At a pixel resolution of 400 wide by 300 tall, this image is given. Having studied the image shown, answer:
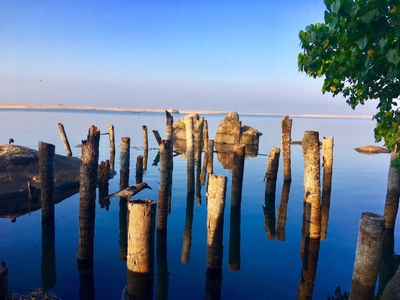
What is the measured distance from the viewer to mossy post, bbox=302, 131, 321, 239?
330 inches

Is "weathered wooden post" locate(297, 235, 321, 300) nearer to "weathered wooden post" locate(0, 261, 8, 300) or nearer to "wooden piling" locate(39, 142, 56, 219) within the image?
"weathered wooden post" locate(0, 261, 8, 300)

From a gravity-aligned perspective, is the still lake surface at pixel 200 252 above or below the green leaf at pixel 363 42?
below

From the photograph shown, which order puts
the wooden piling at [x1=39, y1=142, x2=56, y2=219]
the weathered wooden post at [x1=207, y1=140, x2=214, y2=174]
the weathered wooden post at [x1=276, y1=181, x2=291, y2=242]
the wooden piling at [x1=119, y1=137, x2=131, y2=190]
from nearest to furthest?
1. the wooden piling at [x1=39, y1=142, x2=56, y2=219]
2. the weathered wooden post at [x1=276, y1=181, x2=291, y2=242]
3. the wooden piling at [x1=119, y1=137, x2=131, y2=190]
4. the weathered wooden post at [x1=207, y1=140, x2=214, y2=174]

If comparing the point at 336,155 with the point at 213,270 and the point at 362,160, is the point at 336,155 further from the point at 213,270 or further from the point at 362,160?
the point at 213,270

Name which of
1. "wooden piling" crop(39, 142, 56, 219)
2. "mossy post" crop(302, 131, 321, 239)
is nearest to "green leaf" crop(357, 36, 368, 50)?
"mossy post" crop(302, 131, 321, 239)

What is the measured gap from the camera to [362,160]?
2750 centimetres

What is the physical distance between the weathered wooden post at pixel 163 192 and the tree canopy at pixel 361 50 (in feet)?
16.8

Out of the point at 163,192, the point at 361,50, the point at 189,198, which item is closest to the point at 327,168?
the point at 189,198

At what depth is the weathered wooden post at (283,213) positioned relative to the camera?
34.8ft

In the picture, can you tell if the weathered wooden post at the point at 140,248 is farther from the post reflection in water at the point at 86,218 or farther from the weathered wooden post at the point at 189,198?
the weathered wooden post at the point at 189,198

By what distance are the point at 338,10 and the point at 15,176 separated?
14.2 metres

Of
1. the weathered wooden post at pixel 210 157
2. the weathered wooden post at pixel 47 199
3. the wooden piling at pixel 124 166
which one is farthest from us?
the weathered wooden post at pixel 210 157

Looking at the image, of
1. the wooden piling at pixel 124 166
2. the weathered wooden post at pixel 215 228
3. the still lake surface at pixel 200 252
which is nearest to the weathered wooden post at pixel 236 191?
the still lake surface at pixel 200 252

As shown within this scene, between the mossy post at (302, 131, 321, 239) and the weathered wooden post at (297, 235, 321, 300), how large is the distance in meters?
0.27
